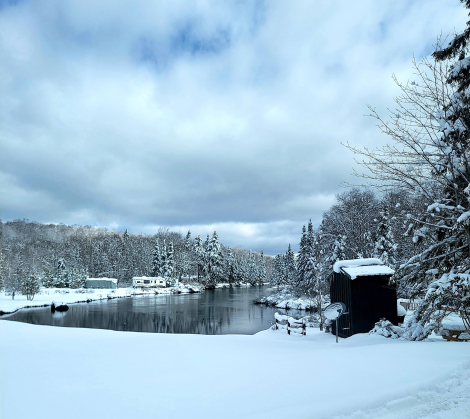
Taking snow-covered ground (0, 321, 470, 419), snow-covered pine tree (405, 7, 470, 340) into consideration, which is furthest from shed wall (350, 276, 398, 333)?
snow-covered ground (0, 321, 470, 419)

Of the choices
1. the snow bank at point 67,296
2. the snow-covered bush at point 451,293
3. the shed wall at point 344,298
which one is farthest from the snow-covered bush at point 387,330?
the snow bank at point 67,296

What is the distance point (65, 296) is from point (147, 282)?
2386 centimetres

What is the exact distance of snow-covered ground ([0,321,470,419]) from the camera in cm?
379

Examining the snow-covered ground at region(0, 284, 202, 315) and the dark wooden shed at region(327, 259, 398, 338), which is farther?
the snow-covered ground at region(0, 284, 202, 315)

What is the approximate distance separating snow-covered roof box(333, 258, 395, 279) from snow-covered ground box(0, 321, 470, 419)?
6.72m

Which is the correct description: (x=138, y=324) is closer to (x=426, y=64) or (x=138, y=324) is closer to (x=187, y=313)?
(x=187, y=313)

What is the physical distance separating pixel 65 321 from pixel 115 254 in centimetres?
6095

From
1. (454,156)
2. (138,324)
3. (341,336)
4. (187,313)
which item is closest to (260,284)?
(187,313)

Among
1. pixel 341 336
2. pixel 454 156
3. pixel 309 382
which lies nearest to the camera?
pixel 309 382

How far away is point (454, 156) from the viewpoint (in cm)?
655

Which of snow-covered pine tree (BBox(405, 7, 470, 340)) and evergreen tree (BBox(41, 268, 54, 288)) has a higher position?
snow-covered pine tree (BBox(405, 7, 470, 340))

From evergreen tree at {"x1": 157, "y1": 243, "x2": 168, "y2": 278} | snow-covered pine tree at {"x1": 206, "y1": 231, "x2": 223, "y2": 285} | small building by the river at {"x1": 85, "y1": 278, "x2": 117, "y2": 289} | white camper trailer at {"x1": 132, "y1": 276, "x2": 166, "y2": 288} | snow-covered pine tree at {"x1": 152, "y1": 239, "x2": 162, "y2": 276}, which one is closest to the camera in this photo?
small building by the river at {"x1": 85, "y1": 278, "x2": 117, "y2": 289}

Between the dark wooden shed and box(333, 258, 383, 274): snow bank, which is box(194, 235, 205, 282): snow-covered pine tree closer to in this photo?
box(333, 258, 383, 274): snow bank

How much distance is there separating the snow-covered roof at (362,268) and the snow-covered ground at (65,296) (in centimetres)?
3223
